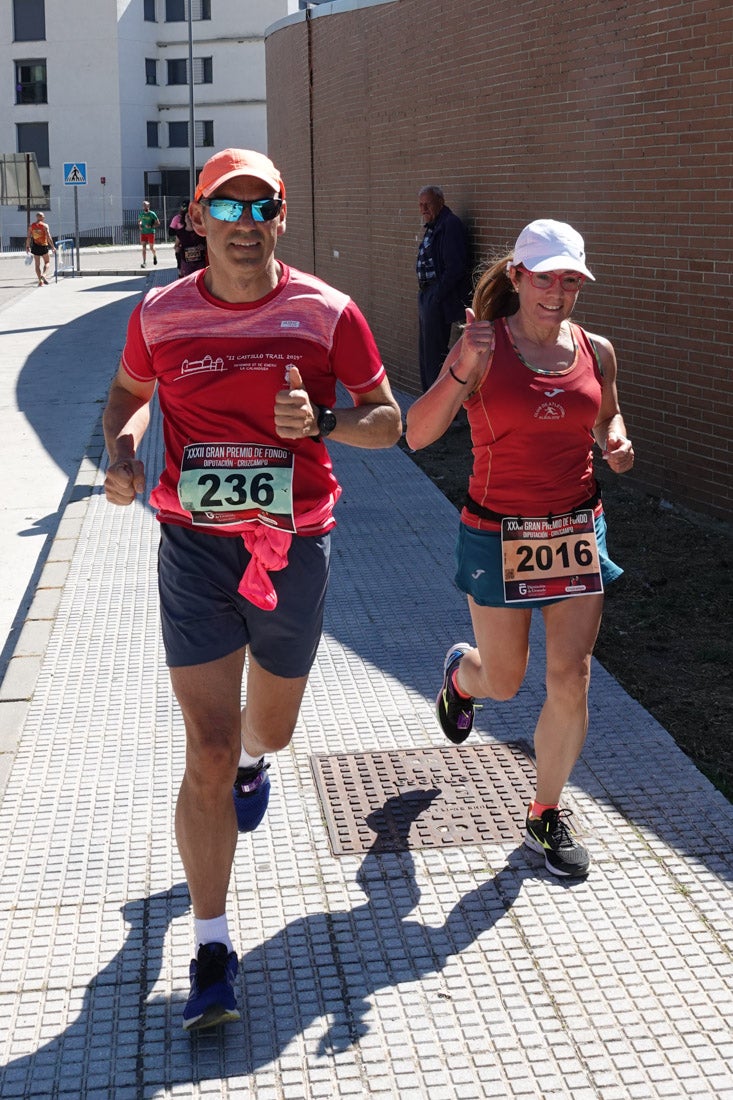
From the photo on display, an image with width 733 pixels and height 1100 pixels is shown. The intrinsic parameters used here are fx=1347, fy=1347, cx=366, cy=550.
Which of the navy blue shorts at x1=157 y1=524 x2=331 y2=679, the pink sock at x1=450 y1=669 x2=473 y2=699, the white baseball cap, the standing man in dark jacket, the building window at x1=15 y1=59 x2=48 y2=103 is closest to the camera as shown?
the navy blue shorts at x1=157 y1=524 x2=331 y2=679

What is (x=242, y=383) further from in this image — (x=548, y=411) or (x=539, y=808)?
(x=539, y=808)

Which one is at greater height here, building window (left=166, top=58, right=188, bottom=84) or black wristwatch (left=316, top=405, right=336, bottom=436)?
building window (left=166, top=58, right=188, bottom=84)

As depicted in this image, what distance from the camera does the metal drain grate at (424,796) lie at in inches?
176

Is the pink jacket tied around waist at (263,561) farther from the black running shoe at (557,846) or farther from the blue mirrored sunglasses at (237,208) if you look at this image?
the black running shoe at (557,846)

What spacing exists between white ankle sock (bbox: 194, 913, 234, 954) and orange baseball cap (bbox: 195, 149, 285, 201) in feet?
6.29

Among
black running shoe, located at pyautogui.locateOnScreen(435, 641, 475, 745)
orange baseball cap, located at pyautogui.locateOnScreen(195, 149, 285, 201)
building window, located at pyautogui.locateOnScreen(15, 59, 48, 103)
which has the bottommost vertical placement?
black running shoe, located at pyautogui.locateOnScreen(435, 641, 475, 745)

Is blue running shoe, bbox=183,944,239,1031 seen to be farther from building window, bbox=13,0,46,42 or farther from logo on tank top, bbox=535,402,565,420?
building window, bbox=13,0,46,42

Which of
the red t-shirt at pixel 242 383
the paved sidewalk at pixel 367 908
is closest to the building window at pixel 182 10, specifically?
the paved sidewalk at pixel 367 908

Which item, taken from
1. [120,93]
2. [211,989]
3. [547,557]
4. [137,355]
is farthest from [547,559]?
[120,93]

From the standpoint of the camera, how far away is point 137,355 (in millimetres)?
3777

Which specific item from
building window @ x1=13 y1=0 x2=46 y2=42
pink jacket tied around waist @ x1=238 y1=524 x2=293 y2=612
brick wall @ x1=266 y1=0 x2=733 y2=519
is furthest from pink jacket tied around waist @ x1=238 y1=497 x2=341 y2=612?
building window @ x1=13 y1=0 x2=46 y2=42

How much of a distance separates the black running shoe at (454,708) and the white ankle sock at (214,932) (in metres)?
1.58

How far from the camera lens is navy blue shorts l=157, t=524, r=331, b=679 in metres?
3.63

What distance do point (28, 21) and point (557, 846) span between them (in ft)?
200
